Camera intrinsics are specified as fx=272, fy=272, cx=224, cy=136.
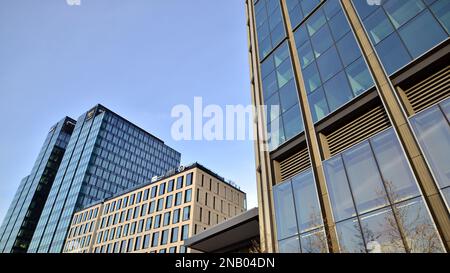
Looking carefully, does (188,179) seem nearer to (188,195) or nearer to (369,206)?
(188,195)

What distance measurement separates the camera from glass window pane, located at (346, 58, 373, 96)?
14387 millimetres

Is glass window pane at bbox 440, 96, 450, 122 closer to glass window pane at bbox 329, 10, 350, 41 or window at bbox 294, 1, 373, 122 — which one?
window at bbox 294, 1, 373, 122

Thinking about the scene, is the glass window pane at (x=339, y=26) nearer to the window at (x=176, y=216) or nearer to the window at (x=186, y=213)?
the window at (x=186, y=213)

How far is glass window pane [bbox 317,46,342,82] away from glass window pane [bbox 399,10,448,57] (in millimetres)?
3806

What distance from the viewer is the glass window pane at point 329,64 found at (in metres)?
16.6

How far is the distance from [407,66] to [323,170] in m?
A: 6.41

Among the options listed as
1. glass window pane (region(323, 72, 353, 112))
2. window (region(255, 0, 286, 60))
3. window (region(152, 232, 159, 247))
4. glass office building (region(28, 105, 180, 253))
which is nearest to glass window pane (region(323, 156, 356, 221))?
glass window pane (region(323, 72, 353, 112))

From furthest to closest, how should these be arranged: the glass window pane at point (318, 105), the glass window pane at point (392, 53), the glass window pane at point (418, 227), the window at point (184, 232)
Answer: the window at point (184, 232) < the glass window pane at point (318, 105) < the glass window pane at point (392, 53) < the glass window pane at point (418, 227)

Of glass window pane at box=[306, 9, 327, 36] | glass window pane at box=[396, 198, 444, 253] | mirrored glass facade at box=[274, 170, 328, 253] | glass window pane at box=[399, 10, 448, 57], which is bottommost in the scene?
glass window pane at box=[396, 198, 444, 253]

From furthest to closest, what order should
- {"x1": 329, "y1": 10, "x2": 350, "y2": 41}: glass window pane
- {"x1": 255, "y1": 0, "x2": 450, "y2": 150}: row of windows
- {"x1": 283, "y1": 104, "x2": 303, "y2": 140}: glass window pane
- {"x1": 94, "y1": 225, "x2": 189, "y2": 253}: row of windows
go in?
{"x1": 94, "y1": 225, "x2": 189, "y2": 253}: row of windows < {"x1": 283, "y1": 104, "x2": 303, "y2": 140}: glass window pane < {"x1": 329, "y1": 10, "x2": 350, "y2": 41}: glass window pane < {"x1": 255, "y1": 0, "x2": 450, "y2": 150}: row of windows

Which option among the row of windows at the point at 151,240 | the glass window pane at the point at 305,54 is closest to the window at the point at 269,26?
the glass window pane at the point at 305,54

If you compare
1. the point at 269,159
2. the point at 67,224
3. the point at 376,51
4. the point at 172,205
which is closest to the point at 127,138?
the point at 67,224

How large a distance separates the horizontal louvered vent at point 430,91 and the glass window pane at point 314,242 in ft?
23.8

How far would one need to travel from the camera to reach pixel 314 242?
13742 mm
